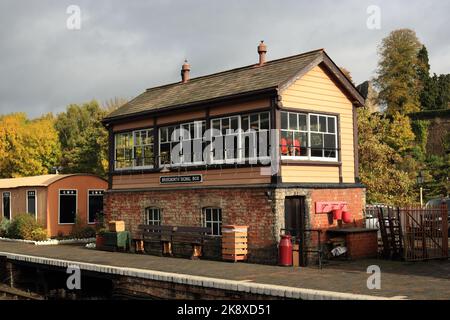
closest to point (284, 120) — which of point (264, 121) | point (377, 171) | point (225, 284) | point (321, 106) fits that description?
point (264, 121)

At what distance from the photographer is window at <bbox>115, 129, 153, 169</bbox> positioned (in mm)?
21078

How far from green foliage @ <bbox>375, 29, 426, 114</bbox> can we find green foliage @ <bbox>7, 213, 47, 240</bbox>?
3759cm

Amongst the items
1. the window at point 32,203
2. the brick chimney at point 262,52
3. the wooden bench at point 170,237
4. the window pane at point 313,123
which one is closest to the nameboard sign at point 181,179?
the wooden bench at point 170,237

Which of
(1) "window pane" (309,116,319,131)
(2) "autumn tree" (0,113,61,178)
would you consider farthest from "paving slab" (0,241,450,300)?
(2) "autumn tree" (0,113,61,178)

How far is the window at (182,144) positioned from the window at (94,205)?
8321mm

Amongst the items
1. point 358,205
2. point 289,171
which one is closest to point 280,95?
point 289,171

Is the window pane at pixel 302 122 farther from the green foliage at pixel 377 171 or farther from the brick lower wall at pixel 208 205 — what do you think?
the green foliage at pixel 377 171

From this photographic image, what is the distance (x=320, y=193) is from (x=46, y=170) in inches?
1406

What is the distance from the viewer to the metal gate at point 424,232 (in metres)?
16.0

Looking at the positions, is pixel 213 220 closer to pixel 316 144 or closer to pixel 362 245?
pixel 316 144

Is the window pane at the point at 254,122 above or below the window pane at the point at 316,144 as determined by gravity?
above

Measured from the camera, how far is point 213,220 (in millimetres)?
18219

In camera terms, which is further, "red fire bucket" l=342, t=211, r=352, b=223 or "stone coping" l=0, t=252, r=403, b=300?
"red fire bucket" l=342, t=211, r=352, b=223

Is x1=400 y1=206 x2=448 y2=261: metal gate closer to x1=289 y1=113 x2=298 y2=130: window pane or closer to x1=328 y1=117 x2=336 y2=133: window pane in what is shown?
x1=328 y1=117 x2=336 y2=133: window pane
